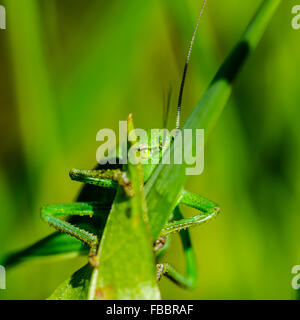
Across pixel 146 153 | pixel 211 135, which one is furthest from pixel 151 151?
pixel 211 135

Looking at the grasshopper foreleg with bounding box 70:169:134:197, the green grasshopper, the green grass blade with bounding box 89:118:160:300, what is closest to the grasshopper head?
the green grasshopper

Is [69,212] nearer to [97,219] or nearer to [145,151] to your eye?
[97,219]

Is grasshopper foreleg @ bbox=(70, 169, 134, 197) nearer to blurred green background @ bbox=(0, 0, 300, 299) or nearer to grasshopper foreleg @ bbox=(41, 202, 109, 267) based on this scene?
grasshopper foreleg @ bbox=(41, 202, 109, 267)

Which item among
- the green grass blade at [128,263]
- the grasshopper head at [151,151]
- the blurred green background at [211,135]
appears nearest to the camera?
the green grass blade at [128,263]

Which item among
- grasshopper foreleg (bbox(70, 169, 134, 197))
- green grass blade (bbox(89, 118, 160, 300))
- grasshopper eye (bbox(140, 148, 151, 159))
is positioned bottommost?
green grass blade (bbox(89, 118, 160, 300))

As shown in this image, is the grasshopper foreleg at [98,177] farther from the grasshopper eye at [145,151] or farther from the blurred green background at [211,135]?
the blurred green background at [211,135]

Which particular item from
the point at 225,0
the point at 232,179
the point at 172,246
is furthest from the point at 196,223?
the point at 225,0

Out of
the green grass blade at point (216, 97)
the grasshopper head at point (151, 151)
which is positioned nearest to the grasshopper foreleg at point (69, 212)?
Result: the grasshopper head at point (151, 151)
